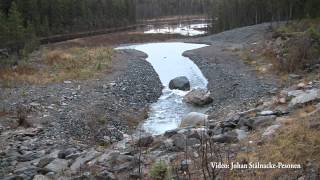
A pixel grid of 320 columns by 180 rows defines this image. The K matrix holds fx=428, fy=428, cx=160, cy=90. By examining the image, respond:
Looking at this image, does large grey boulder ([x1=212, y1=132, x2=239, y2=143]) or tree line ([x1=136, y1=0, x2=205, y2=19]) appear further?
tree line ([x1=136, y1=0, x2=205, y2=19])

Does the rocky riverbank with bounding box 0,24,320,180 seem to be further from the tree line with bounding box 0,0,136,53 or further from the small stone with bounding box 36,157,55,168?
the tree line with bounding box 0,0,136,53

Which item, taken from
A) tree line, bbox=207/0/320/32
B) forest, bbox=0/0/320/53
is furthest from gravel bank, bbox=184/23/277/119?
forest, bbox=0/0/320/53

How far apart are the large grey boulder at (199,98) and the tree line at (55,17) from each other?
1167 inches

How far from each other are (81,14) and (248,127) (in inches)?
3467

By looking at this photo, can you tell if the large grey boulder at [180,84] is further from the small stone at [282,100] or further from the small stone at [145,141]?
the small stone at [145,141]

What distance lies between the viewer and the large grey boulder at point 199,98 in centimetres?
2433

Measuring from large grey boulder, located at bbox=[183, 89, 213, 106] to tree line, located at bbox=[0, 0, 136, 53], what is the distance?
29.6 m

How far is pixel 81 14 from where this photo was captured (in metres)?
97.6

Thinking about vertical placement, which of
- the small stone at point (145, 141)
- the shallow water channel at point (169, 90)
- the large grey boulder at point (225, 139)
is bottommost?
the shallow water channel at point (169, 90)

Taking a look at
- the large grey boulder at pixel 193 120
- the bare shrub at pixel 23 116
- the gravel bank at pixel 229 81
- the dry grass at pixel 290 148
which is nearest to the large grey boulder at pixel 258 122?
the dry grass at pixel 290 148

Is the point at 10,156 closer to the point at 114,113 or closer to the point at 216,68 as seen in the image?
the point at 114,113

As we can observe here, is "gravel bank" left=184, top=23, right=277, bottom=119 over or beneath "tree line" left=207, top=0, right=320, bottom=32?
beneath

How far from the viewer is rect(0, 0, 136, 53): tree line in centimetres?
4912

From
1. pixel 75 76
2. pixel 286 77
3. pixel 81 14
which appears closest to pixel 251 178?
pixel 286 77
